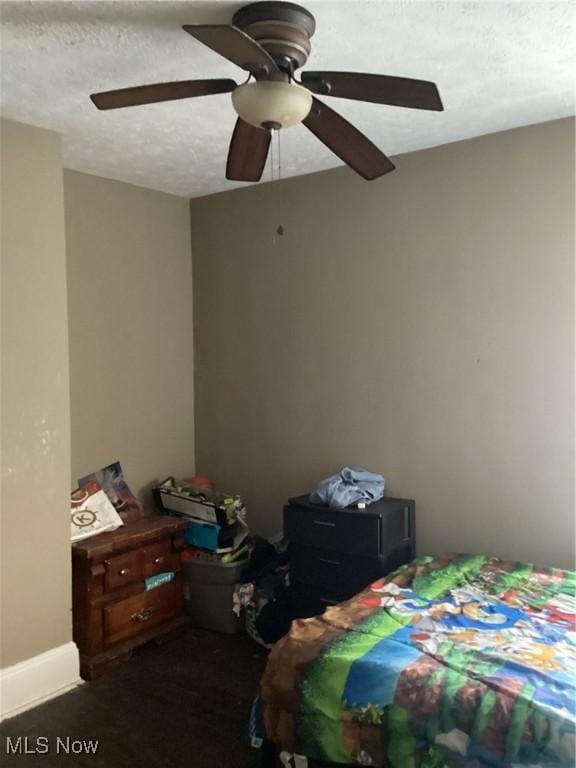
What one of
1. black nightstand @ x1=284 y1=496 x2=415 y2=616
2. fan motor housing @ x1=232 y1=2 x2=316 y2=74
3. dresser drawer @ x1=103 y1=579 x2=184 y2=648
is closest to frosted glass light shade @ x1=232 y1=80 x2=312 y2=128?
fan motor housing @ x1=232 y1=2 x2=316 y2=74

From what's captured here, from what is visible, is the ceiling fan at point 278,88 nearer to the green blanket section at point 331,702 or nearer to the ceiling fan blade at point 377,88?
the ceiling fan blade at point 377,88

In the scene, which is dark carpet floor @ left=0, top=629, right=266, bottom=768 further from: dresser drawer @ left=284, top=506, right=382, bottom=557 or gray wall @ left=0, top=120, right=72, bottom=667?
dresser drawer @ left=284, top=506, right=382, bottom=557

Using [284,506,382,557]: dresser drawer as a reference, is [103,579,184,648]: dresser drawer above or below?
below

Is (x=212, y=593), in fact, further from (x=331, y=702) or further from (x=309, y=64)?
(x=309, y=64)

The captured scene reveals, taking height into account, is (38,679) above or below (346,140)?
below

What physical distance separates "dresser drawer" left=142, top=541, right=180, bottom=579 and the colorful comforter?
1312 mm

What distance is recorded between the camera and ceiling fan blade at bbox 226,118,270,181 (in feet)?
6.72

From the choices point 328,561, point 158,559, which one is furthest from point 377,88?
point 158,559

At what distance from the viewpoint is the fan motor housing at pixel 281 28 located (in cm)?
185

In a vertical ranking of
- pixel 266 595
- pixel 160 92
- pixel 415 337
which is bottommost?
pixel 266 595

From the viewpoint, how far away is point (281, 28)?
6.09 feet

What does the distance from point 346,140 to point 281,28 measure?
38 centimetres

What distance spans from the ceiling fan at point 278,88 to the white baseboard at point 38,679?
2347 millimetres

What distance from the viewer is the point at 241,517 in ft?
12.0
